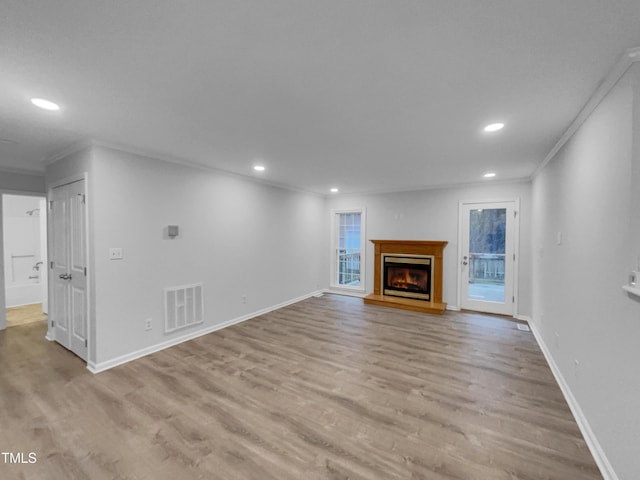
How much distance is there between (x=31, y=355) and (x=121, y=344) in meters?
1.25

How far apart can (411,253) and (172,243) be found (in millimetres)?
4368

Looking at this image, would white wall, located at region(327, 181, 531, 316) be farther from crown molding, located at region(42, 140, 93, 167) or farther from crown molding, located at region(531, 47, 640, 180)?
crown molding, located at region(42, 140, 93, 167)

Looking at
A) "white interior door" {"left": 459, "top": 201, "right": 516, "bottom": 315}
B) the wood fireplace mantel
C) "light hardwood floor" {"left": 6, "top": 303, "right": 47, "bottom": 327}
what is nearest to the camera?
"light hardwood floor" {"left": 6, "top": 303, "right": 47, "bottom": 327}

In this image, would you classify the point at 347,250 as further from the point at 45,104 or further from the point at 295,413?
the point at 45,104

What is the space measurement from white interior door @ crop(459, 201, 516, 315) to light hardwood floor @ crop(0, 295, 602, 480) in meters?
1.33

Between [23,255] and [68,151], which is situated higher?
[68,151]

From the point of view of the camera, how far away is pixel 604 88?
5.51 feet

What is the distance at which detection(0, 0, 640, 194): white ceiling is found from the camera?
3.84ft

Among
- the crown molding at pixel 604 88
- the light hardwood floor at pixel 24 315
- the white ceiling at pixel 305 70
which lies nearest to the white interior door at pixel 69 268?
the white ceiling at pixel 305 70

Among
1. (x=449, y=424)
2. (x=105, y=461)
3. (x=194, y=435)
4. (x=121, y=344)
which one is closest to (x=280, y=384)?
(x=194, y=435)

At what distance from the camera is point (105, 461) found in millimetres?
1716

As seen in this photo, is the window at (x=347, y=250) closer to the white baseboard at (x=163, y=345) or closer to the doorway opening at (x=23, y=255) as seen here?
the white baseboard at (x=163, y=345)

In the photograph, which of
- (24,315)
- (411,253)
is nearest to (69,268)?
(24,315)

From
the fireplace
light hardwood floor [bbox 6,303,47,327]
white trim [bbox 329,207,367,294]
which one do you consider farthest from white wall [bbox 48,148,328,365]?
light hardwood floor [bbox 6,303,47,327]
